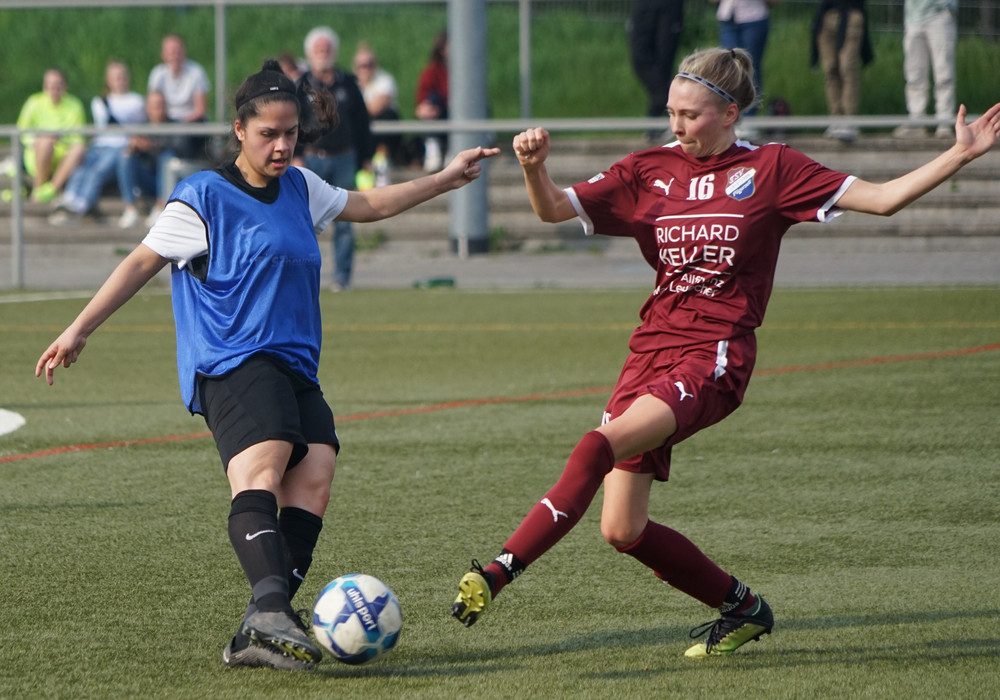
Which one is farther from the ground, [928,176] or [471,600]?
[928,176]

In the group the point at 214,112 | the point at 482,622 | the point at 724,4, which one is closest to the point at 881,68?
the point at 724,4

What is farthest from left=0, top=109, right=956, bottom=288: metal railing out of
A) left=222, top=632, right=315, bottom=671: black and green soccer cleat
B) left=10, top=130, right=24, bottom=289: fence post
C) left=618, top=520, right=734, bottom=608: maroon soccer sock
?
left=222, top=632, right=315, bottom=671: black and green soccer cleat

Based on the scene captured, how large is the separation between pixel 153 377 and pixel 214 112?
30.6ft

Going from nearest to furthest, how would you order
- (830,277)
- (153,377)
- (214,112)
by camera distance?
(153,377)
(830,277)
(214,112)

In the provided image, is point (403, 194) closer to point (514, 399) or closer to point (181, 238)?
point (181, 238)

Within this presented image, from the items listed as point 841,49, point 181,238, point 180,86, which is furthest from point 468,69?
point 181,238

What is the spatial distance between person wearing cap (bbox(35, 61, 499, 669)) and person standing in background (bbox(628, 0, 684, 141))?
1206 cm

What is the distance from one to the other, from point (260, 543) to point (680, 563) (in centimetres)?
117

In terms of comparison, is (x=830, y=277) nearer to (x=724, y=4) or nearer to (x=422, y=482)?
(x=724, y=4)

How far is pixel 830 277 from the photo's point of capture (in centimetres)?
1455

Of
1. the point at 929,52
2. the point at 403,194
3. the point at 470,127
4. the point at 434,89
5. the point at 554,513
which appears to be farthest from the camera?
the point at 434,89

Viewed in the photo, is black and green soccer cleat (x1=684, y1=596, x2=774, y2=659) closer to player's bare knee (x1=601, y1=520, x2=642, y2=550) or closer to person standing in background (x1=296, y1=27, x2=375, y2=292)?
player's bare knee (x1=601, y1=520, x2=642, y2=550)

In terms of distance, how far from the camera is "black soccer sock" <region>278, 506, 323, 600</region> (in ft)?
14.3

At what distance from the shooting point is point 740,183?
14.5 feet
